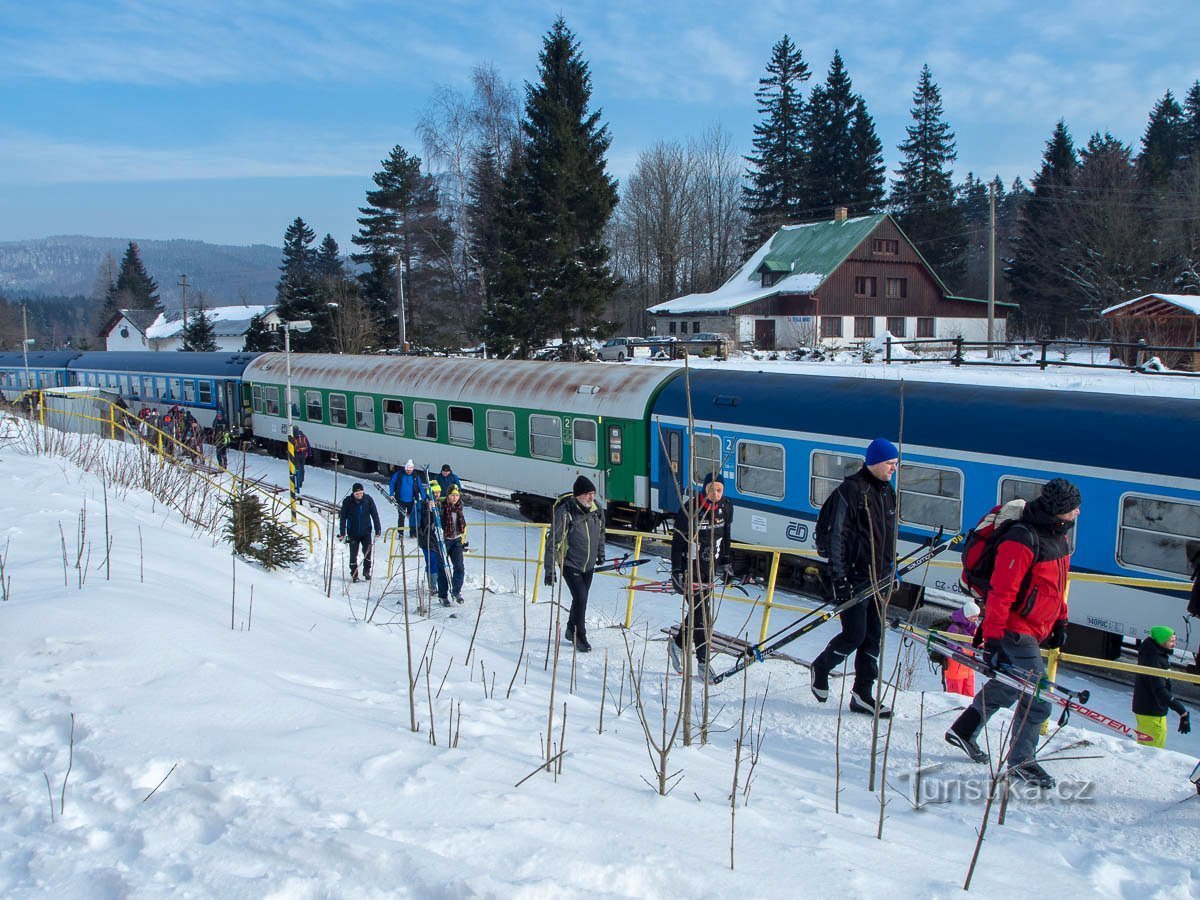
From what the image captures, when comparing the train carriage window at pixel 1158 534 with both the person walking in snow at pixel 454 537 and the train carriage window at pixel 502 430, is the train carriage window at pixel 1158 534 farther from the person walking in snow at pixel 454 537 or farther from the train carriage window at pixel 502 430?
the train carriage window at pixel 502 430

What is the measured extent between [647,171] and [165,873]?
6542 centimetres

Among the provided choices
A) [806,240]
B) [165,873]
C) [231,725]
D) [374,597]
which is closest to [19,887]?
[165,873]

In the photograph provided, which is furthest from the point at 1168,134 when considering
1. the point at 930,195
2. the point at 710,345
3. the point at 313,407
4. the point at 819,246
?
the point at 313,407

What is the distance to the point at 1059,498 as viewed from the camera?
15.3ft

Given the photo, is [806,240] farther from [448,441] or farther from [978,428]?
[978,428]

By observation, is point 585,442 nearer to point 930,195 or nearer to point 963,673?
point 963,673

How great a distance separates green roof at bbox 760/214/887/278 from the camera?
47188mm

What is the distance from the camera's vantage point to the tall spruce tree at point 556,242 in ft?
117

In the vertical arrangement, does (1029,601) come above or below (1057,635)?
above

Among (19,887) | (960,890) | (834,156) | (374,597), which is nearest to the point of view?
(19,887)

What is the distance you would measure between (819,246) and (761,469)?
39.4m

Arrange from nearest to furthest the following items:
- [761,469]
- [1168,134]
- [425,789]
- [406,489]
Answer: [425,789] < [406,489] < [761,469] < [1168,134]

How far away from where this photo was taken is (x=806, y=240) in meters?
50.2

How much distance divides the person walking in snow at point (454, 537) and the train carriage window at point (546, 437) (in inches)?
206
